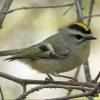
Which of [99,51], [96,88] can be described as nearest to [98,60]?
[99,51]

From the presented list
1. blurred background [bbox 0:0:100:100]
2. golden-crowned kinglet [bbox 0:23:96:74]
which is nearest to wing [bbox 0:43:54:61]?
golden-crowned kinglet [bbox 0:23:96:74]

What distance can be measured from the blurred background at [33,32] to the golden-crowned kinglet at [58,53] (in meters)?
2.11

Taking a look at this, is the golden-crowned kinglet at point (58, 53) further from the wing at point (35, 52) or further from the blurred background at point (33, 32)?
the blurred background at point (33, 32)

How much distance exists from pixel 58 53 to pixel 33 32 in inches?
126

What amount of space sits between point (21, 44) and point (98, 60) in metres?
1.09

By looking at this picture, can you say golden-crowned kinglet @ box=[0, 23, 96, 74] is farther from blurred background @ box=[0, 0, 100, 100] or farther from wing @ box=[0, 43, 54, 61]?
blurred background @ box=[0, 0, 100, 100]

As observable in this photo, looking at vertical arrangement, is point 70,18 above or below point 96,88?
below

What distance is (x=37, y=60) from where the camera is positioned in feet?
11.7

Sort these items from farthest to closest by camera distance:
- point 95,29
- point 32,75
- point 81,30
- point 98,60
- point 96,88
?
point 95,29 < point 98,60 < point 32,75 < point 81,30 < point 96,88

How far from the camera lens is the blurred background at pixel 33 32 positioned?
5.88m

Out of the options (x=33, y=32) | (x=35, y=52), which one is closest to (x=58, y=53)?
(x=35, y=52)

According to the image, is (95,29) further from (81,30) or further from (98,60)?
(81,30)

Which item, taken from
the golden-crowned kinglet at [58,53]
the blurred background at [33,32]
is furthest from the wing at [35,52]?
the blurred background at [33,32]

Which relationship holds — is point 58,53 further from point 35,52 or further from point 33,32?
point 33,32
